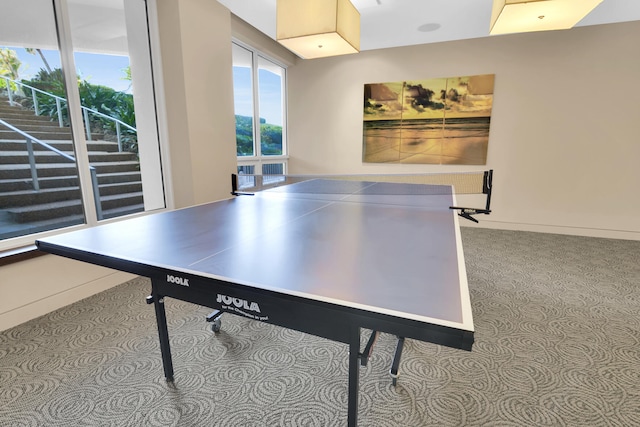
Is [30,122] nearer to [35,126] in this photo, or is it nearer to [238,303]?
[35,126]

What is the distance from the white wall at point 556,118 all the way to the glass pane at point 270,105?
1.31m

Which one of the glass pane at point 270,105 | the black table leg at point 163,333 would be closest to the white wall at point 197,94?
the glass pane at point 270,105

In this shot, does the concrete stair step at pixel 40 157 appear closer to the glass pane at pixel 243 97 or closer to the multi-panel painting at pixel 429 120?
the glass pane at pixel 243 97

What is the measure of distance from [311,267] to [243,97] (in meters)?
4.01

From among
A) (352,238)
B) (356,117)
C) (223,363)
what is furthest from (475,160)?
(223,363)

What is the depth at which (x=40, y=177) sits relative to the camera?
263 centimetres

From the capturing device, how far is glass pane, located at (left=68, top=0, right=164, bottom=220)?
2.70 meters

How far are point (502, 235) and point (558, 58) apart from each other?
2423 mm

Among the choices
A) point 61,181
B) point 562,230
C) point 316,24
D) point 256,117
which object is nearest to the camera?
point 316,24

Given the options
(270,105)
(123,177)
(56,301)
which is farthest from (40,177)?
(270,105)

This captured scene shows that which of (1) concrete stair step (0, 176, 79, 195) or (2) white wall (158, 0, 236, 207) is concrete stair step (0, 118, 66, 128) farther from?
(2) white wall (158, 0, 236, 207)

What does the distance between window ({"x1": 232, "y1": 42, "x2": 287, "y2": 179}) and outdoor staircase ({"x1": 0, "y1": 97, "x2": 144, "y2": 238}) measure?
1.92 meters

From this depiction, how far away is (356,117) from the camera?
204 inches

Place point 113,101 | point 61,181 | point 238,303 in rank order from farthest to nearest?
point 113,101 → point 61,181 → point 238,303
